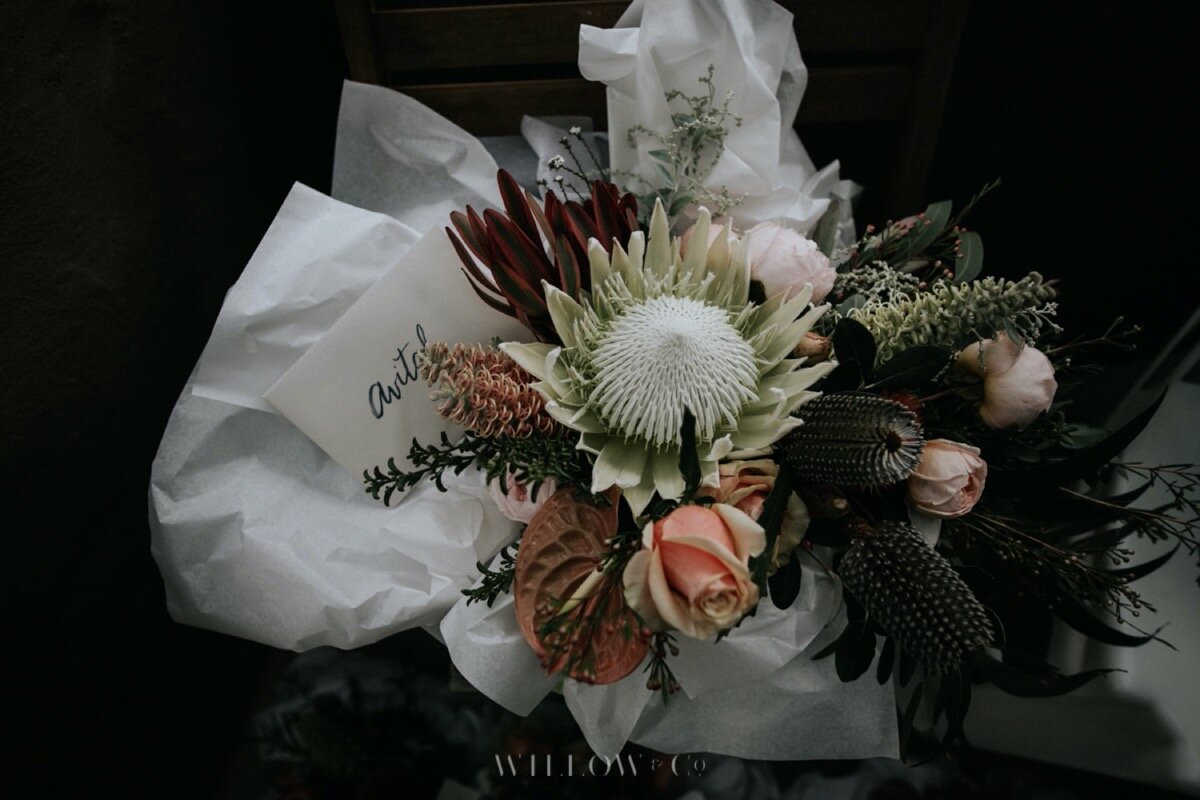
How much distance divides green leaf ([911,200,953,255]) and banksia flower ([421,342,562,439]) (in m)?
0.40

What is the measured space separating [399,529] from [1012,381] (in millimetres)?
502

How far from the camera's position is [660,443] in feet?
1.76

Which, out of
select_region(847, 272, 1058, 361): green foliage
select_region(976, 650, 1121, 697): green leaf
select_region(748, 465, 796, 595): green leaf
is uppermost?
select_region(847, 272, 1058, 361): green foliage

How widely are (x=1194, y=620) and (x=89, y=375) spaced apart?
112 centimetres

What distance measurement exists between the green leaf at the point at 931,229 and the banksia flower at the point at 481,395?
0.40 meters

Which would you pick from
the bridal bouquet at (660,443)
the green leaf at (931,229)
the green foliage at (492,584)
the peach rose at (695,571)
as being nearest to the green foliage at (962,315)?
the bridal bouquet at (660,443)

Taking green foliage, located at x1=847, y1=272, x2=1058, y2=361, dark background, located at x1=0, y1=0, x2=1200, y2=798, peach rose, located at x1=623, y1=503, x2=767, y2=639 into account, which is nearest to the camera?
peach rose, located at x1=623, y1=503, x2=767, y2=639

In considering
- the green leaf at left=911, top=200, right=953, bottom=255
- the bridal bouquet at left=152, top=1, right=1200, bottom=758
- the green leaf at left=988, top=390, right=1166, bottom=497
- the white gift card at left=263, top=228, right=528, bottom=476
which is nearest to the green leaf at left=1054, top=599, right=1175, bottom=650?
the bridal bouquet at left=152, top=1, right=1200, bottom=758

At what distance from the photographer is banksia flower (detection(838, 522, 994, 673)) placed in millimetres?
479

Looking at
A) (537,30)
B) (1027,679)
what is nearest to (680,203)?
(537,30)

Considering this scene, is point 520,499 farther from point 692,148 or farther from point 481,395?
point 692,148

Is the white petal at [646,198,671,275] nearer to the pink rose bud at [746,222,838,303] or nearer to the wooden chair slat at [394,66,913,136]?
the pink rose bud at [746,222,838,303]

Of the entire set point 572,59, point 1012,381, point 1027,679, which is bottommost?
point 1027,679

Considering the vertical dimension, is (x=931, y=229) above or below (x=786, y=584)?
above
